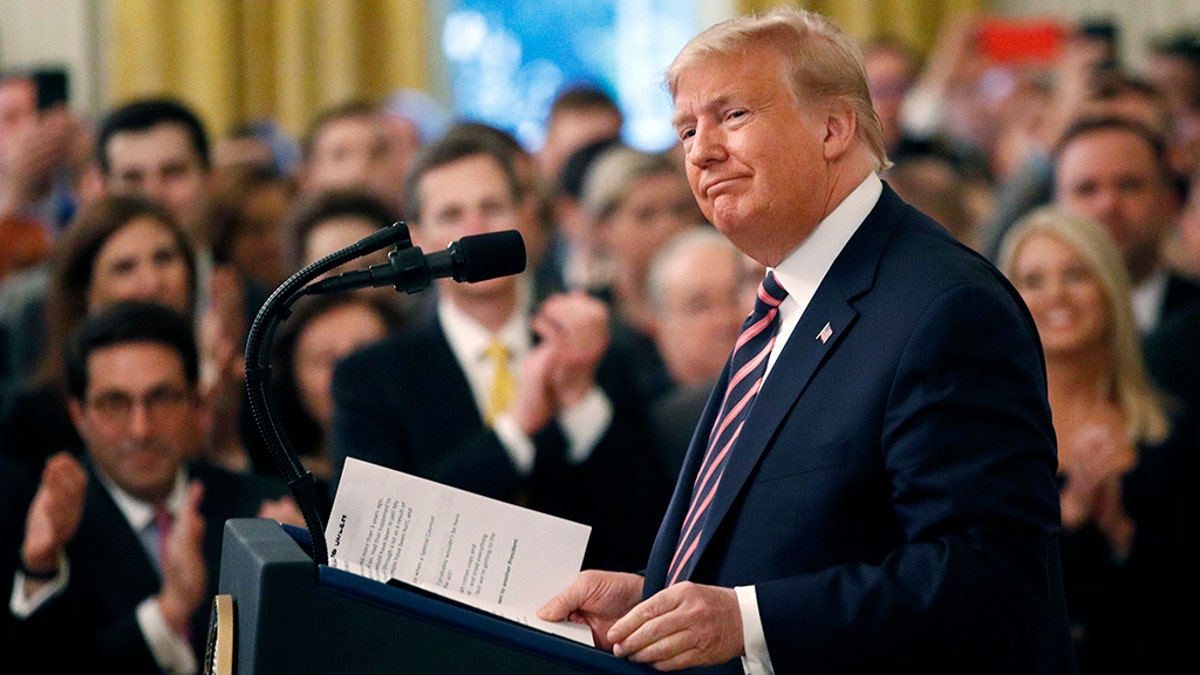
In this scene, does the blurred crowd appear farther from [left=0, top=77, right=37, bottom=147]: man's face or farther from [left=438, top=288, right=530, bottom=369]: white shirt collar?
A: [left=0, top=77, right=37, bottom=147]: man's face

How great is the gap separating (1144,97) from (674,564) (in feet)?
16.4

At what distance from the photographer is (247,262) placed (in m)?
5.50

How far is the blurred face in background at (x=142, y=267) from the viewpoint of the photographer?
441 cm

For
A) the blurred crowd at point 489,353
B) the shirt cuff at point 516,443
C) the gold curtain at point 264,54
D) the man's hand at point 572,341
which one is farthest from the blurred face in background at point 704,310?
the gold curtain at point 264,54

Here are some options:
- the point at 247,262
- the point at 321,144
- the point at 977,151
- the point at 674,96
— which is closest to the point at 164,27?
the point at 321,144

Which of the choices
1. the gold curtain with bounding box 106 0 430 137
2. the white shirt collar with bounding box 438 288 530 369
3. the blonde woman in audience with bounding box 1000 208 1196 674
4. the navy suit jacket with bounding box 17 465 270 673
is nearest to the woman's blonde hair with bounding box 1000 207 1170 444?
the blonde woman in audience with bounding box 1000 208 1196 674

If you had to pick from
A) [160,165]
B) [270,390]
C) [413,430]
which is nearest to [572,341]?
[413,430]

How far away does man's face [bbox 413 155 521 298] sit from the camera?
12.6 feet

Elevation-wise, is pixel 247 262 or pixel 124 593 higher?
pixel 247 262

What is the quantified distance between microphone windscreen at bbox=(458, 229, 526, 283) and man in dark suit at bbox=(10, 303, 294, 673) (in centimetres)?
186

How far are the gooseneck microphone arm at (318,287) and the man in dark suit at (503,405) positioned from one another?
1.74 meters

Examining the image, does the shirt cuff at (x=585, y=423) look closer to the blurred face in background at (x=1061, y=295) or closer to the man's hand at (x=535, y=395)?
the man's hand at (x=535, y=395)

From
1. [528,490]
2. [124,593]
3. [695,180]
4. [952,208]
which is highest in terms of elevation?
[695,180]

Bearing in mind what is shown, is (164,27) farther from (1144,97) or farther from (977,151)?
(1144,97)
